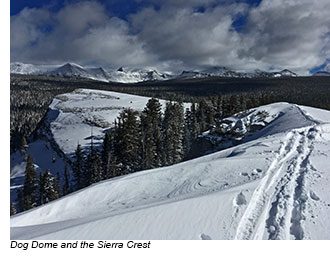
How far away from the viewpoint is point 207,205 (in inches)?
246

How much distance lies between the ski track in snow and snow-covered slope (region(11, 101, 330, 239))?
A: 0.02m

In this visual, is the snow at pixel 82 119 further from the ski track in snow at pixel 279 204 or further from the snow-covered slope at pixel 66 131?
the ski track in snow at pixel 279 204

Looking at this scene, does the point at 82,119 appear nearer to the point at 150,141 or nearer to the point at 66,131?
the point at 66,131

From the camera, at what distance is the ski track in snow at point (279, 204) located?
5301 millimetres

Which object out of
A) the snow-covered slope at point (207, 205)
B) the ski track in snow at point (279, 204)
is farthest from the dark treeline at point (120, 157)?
the snow-covered slope at point (207, 205)

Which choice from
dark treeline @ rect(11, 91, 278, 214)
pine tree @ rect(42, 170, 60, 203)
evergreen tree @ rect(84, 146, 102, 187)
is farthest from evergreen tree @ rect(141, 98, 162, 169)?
pine tree @ rect(42, 170, 60, 203)

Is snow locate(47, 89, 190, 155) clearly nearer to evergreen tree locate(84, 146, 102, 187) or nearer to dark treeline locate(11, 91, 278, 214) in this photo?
dark treeline locate(11, 91, 278, 214)
